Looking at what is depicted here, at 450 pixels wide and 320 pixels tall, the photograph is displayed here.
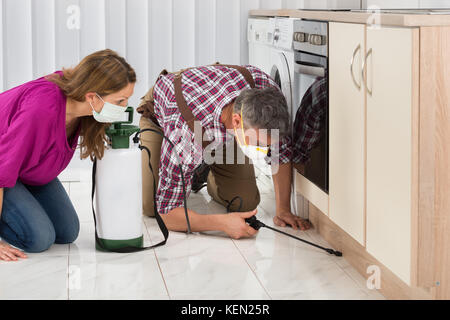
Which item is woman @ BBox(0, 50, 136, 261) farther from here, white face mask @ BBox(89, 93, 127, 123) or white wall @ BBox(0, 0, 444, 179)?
white wall @ BBox(0, 0, 444, 179)

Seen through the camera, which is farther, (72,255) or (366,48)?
(72,255)

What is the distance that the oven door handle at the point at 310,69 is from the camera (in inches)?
89.0

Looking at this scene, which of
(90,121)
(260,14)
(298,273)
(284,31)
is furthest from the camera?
(260,14)

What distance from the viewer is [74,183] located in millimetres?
3539

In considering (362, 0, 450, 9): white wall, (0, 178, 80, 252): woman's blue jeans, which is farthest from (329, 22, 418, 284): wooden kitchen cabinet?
(0, 178, 80, 252): woman's blue jeans

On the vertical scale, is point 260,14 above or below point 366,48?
above

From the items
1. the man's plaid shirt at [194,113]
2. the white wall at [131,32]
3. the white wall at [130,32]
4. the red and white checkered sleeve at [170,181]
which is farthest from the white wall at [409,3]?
the red and white checkered sleeve at [170,181]

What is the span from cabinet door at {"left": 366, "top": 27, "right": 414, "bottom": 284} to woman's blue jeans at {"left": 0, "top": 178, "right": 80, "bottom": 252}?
1080 mm

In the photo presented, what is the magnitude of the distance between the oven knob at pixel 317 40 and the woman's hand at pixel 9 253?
3.93 feet

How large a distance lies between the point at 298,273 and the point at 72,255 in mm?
765

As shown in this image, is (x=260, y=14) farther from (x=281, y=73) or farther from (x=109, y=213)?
(x=109, y=213)

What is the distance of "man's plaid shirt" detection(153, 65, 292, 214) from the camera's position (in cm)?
238
